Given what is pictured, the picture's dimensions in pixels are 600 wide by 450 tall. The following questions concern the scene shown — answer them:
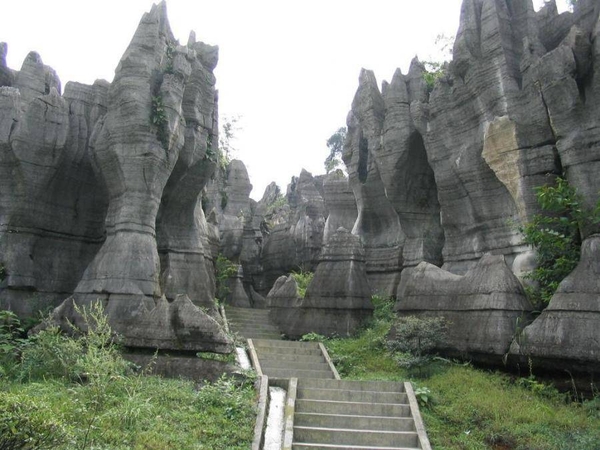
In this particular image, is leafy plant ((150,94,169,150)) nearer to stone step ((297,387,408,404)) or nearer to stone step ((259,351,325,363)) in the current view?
stone step ((259,351,325,363))

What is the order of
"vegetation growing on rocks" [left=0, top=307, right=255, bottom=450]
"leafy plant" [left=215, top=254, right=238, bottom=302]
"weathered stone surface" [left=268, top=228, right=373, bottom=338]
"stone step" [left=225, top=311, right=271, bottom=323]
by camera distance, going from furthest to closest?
"leafy plant" [left=215, top=254, right=238, bottom=302]
"stone step" [left=225, top=311, right=271, bottom=323]
"weathered stone surface" [left=268, top=228, right=373, bottom=338]
"vegetation growing on rocks" [left=0, top=307, right=255, bottom=450]

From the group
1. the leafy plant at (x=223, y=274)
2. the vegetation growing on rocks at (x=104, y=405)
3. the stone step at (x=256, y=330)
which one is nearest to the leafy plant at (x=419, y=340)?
the vegetation growing on rocks at (x=104, y=405)

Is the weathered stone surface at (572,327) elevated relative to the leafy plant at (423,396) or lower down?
elevated

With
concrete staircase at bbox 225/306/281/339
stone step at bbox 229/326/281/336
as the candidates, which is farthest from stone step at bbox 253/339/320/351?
stone step at bbox 229/326/281/336

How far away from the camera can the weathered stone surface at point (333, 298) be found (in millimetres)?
16250

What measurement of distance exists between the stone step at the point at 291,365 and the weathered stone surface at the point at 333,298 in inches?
105

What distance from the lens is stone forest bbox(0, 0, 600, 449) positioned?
12.0 meters

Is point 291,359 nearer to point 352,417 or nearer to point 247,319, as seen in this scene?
point 352,417

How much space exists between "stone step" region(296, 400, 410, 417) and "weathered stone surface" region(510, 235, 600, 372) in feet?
8.92

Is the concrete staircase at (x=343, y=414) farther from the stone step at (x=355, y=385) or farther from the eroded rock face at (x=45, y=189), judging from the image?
the eroded rock face at (x=45, y=189)

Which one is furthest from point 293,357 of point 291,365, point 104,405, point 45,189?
point 45,189


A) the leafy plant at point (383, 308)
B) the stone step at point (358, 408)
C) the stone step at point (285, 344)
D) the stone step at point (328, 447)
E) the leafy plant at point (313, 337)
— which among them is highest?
the leafy plant at point (383, 308)

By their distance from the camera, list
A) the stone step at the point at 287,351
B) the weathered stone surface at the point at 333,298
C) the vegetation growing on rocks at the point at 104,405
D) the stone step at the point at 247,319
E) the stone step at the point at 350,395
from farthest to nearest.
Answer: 1. the stone step at the point at 247,319
2. the weathered stone surface at the point at 333,298
3. the stone step at the point at 287,351
4. the stone step at the point at 350,395
5. the vegetation growing on rocks at the point at 104,405

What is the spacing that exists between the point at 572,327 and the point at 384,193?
38.9ft
